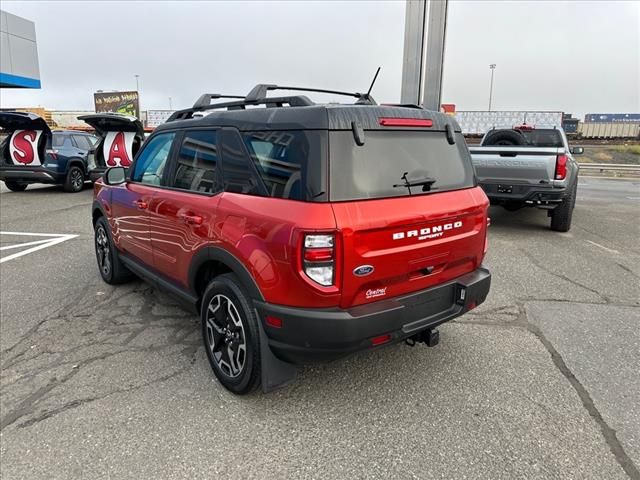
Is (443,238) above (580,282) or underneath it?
above

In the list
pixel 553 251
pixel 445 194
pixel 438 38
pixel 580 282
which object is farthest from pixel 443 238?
pixel 438 38

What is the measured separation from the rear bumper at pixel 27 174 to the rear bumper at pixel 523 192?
35.6ft

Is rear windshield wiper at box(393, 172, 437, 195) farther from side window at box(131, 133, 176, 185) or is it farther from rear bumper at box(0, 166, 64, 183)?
Result: rear bumper at box(0, 166, 64, 183)

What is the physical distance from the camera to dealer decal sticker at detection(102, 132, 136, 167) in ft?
37.6

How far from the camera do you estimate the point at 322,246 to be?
2193 millimetres

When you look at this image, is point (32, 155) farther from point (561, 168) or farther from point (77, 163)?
point (561, 168)

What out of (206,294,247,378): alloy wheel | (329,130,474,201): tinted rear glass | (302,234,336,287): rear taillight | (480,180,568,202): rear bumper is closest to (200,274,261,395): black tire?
(206,294,247,378): alloy wheel

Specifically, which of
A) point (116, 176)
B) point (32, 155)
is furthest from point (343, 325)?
point (32, 155)

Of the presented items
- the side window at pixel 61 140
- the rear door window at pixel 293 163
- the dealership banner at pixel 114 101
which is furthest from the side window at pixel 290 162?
the dealership banner at pixel 114 101

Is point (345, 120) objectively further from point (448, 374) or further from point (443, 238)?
point (448, 374)

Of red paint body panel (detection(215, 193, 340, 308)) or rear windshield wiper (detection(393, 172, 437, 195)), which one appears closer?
red paint body panel (detection(215, 193, 340, 308))

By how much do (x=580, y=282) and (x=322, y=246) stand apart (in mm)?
4181

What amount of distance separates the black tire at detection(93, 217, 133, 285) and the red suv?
1.65 metres

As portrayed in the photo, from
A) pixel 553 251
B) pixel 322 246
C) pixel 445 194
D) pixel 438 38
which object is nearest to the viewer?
pixel 322 246
